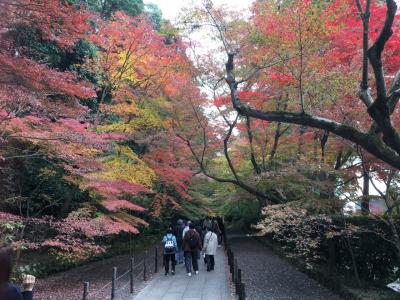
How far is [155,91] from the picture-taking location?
17406mm

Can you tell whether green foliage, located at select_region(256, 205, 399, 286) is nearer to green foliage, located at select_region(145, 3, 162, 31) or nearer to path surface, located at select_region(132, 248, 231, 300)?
path surface, located at select_region(132, 248, 231, 300)

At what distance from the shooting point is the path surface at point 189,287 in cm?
962

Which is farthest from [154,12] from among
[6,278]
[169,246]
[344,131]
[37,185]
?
[6,278]

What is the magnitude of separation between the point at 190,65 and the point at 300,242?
8.62m

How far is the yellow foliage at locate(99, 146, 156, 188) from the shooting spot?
1272 centimetres

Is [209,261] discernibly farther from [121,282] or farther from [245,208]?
[245,208]

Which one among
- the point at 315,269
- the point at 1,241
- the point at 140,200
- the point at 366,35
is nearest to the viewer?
the point at 366,35

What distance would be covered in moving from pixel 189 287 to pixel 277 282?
2.80 m

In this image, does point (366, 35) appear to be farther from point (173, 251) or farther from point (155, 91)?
point (155, 91)

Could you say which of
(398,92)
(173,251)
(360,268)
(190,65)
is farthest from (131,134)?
(398,92)

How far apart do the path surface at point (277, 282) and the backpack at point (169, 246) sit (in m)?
2.51

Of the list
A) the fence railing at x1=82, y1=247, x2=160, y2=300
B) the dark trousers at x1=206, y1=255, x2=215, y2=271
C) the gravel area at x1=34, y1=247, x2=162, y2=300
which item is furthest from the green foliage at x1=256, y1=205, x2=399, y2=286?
the gravel area at x1=34, y1=247, x2=162, y2=300

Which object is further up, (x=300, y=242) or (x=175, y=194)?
(x=175, y=194)

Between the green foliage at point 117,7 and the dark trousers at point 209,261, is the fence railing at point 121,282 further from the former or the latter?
the green foliage at point 117,7
